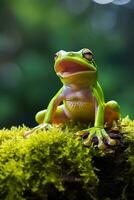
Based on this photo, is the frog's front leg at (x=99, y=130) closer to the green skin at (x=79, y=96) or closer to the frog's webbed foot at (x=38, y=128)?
the green skin at (x=79, y=96)

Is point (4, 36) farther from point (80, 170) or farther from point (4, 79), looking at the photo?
point (80, 170)

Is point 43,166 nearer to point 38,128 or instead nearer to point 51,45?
point 38,128

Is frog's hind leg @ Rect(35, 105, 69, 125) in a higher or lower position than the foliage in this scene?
higher

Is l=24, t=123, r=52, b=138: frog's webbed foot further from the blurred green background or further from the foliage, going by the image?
the blurred green background

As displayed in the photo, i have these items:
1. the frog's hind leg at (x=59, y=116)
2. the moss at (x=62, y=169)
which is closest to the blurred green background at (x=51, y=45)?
the frog's hind leg at (x=59, y=116)

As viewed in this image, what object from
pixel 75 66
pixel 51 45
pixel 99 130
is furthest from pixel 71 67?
pixel 51 45

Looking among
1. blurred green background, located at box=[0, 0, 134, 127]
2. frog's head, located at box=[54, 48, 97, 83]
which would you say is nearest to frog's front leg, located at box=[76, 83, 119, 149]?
frog's head, located at box=[54, 48, 97, 83]

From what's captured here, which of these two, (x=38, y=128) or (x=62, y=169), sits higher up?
(x=38, y=128)

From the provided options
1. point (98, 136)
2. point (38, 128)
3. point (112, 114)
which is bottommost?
point (98, 136)
